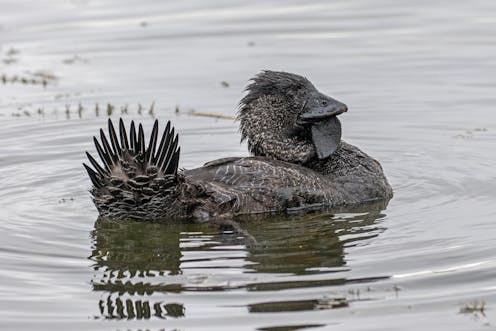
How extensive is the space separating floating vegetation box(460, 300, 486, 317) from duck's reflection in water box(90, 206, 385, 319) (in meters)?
1.01

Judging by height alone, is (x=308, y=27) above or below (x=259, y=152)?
above

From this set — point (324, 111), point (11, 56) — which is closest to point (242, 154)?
point (324, 111)

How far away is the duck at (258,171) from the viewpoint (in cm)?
950

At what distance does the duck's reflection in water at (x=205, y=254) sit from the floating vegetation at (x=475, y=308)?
1.01 meters

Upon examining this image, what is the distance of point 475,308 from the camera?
7438mm

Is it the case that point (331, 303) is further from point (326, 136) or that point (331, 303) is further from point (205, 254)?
point (326, 136)

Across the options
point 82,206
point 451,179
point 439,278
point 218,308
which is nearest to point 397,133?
point 451,179

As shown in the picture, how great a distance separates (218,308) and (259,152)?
11.5 feet

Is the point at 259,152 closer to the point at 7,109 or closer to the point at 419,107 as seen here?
the point at 419,107

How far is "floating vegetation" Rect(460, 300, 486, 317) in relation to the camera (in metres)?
7.40

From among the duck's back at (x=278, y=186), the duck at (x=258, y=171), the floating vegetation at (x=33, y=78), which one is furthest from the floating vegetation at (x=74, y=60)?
the duck's back at (x=278, y=186)

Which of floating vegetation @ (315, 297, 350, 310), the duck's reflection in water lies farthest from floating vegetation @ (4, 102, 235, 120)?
floating vegetation @ (315, 297, 350, 310)

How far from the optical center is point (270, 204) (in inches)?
404

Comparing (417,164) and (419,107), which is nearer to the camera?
(417,164)
